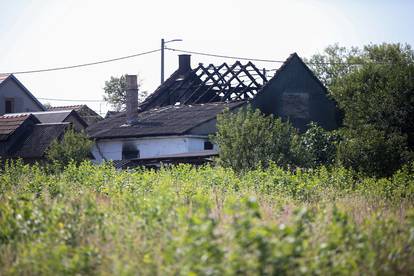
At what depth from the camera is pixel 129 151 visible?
39938 millimetres

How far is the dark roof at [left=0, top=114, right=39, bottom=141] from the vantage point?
137 ft

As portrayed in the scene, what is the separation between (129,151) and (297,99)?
10.1 meters

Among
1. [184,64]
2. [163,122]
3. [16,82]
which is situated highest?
[184,64]

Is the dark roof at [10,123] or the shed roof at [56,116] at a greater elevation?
the shed roof at [56,116]

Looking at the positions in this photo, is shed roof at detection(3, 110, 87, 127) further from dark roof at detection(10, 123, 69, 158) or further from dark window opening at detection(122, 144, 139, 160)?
dark window opening at detection(122, 144, 139, 160)

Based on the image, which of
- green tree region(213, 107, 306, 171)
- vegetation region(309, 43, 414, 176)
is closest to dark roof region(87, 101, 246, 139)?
vegetation region(309, 43, 414, 176)

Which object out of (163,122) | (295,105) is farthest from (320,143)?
(295,105)

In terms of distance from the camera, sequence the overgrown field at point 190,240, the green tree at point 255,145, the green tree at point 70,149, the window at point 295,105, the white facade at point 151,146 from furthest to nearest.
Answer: the window at point 295,105, the white facade at point 151,146, the green tree at point 70,149, the green tree at point 255,145, the overgrown field at point 190,240

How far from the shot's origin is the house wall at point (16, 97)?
54.0 meters

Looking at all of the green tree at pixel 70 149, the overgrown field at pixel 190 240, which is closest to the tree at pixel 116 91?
the green tree at pixel 70 149

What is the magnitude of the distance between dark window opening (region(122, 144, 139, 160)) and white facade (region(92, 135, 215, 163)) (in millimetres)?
26

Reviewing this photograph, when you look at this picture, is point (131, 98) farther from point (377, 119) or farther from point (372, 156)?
point (372, 156)

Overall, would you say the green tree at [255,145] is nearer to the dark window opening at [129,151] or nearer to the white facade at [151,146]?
the white facade at [151,146]

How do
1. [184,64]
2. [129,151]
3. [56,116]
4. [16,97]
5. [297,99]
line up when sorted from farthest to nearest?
1. [16,97]
2. [184,64]
3. [56,116]
4. [297,99]
5. [129,151]
